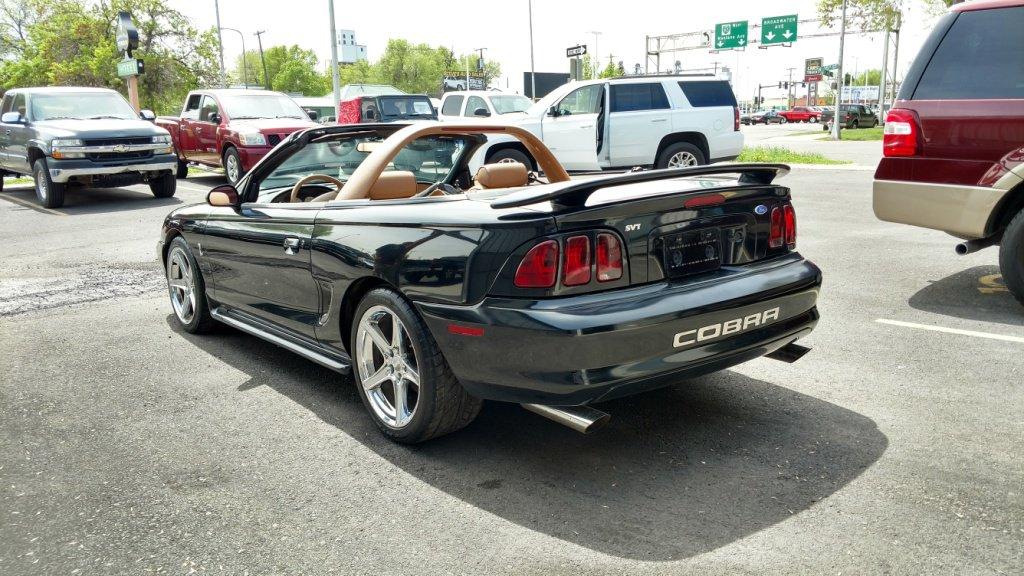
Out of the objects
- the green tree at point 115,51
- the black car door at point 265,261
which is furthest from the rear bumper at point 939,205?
the green tree at point 115,51

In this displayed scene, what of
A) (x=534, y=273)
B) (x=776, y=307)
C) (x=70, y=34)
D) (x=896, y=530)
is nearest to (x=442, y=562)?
(x=534, y=273)

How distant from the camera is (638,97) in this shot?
13836mm

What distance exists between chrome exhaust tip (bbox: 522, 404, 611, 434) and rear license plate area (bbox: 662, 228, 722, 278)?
0.64 metres

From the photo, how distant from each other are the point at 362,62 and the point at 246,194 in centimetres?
11751

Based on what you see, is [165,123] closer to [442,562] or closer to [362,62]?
[442,562]

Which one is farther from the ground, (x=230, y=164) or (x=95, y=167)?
(x=95, y=167)

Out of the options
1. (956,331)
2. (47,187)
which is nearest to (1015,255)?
(956,331)

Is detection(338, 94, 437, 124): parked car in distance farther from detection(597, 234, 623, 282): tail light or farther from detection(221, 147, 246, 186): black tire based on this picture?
detection(597, 234, 623, 282): tail light

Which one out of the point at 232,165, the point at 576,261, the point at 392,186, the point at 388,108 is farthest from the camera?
the point at 388,108

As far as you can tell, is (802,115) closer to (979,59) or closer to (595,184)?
(979,59)

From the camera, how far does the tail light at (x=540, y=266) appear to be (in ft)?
9.88

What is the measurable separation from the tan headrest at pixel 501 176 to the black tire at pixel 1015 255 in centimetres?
352

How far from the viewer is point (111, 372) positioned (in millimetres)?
4801

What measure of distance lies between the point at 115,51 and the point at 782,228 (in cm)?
4691
